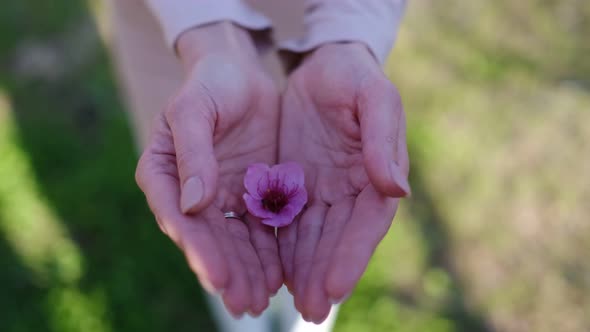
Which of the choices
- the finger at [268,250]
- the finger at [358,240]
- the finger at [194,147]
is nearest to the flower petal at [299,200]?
the finger at [268,250]

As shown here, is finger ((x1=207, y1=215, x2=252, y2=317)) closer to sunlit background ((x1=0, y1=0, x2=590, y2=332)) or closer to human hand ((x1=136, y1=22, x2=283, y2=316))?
human hand ((x1=136, y1=22, x2=283, y2=316))

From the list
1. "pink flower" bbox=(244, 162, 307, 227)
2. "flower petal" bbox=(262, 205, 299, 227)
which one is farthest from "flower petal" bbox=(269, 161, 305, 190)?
"flower petal" bbox=(262, 205, 299, 227)

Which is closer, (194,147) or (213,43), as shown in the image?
(194,147)

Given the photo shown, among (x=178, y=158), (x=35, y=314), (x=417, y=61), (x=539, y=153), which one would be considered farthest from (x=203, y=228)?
(x=417, y=61)

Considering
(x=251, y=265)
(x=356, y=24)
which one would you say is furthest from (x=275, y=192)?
(x=356, y=24)

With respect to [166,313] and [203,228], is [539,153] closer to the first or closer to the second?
[166,313]

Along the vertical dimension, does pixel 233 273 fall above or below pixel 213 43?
below

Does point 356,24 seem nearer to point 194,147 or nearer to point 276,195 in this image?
point 276,195
